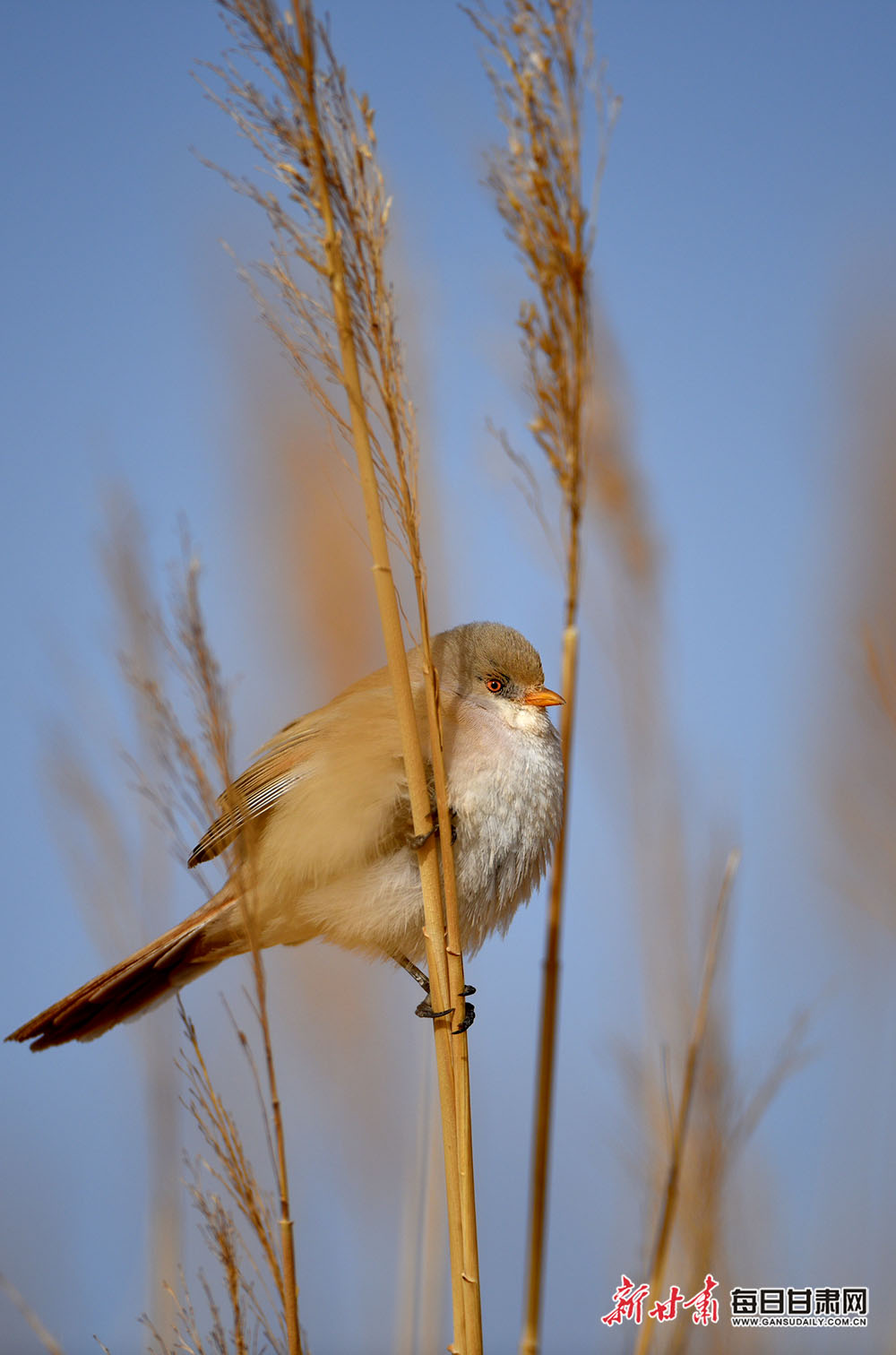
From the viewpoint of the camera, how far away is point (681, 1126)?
66.4 inches

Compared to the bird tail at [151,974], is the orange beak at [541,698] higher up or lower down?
higher up

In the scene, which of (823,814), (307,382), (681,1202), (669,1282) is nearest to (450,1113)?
(681,1202)

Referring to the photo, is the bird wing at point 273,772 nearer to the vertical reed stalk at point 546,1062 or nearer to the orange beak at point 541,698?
the orange beak at point 541,698

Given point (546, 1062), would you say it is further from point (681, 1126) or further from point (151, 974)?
point (151, 974)

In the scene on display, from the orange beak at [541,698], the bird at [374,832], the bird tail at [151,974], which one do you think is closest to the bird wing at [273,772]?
the bird at [374,832]

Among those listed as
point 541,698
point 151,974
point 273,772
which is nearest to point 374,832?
point 273,772

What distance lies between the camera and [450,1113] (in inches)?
64.2

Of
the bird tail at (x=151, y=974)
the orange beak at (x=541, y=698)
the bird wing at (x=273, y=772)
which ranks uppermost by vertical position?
the orange beak at (x=541, y=698)

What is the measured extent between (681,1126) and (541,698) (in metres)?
1.22

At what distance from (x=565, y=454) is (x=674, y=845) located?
1395mm

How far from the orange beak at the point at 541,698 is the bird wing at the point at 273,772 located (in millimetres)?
555

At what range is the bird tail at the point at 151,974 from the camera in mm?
2383

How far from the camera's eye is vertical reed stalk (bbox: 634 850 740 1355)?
5.36ft

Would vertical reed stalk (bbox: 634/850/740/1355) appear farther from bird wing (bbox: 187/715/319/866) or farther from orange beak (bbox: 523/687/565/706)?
bird wing (bbox: 187/715/319/866)
